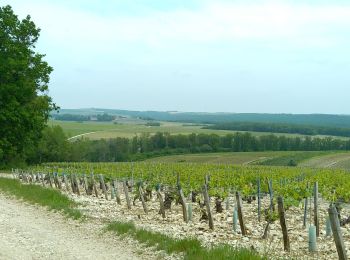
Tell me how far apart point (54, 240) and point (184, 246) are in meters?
3.86

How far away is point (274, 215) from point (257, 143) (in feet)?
275

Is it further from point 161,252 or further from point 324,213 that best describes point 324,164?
point 161,252

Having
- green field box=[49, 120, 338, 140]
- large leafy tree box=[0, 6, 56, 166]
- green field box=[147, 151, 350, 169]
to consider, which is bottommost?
green field box=[147, 151, 350, 169]

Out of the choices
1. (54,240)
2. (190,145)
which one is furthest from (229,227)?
(190,145)

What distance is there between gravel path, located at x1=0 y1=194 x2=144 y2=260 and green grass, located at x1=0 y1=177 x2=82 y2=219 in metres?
0.45

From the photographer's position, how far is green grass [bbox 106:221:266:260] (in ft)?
33.0

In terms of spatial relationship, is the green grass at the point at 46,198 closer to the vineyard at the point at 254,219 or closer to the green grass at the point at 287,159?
the vineyard at the point at 254,219

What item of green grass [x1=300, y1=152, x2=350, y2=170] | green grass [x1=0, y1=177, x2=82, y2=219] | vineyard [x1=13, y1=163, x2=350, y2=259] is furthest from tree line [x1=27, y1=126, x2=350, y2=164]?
vineyard [x1=13, y1=163, x2=350, y2=259]

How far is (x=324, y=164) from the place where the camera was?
64.2 meters

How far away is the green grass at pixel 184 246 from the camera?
10055mm

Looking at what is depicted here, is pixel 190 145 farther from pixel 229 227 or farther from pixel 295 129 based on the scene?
pixel 229 227

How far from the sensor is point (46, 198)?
70.8 ft

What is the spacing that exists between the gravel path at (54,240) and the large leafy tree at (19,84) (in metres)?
18.9

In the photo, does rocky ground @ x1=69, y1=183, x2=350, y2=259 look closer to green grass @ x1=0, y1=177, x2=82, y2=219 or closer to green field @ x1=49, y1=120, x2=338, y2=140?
green grass @ x1=0, y1=177, x2=82, y2=219
